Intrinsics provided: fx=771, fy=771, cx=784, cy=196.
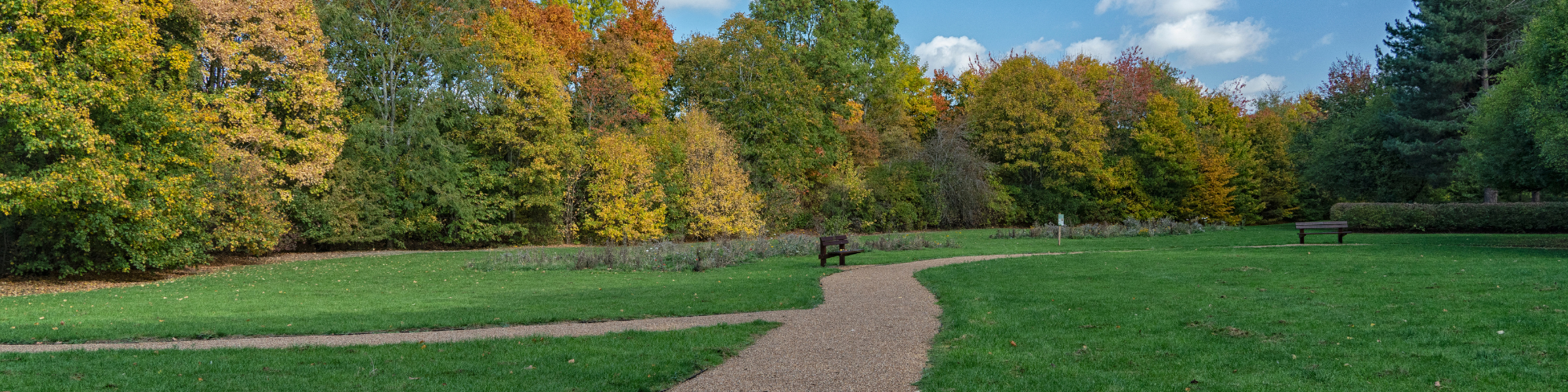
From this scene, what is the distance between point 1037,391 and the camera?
542 centimetres

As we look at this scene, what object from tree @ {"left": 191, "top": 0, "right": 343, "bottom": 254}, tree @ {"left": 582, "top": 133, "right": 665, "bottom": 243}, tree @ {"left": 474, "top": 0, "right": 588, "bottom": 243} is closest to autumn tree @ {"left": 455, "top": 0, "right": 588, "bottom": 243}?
tree @ {"left": 474, "top": 0, "right": 588, "bottom": 243}

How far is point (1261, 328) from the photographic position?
7504 mm

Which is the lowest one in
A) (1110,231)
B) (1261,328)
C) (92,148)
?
(1261,328)

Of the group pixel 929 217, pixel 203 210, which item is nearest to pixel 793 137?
pixel 929 217

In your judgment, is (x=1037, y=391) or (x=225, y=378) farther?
(x=225, y=378)

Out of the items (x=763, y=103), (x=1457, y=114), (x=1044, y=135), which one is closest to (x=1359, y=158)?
(x=1457, y=114)

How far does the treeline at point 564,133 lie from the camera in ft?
51.0

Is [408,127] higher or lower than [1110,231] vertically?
higher

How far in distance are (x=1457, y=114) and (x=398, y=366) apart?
36.8 m

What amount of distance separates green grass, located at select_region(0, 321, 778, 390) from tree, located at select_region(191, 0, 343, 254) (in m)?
15.0

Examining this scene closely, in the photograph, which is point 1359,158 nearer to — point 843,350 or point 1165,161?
point 1165,161

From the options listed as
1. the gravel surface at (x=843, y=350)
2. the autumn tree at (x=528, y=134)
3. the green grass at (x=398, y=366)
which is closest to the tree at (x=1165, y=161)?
the autumn tree at (x=528, y=134)

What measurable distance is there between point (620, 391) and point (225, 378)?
10.2 ft

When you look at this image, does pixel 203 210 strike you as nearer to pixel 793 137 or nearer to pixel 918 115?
pixel 793 137
